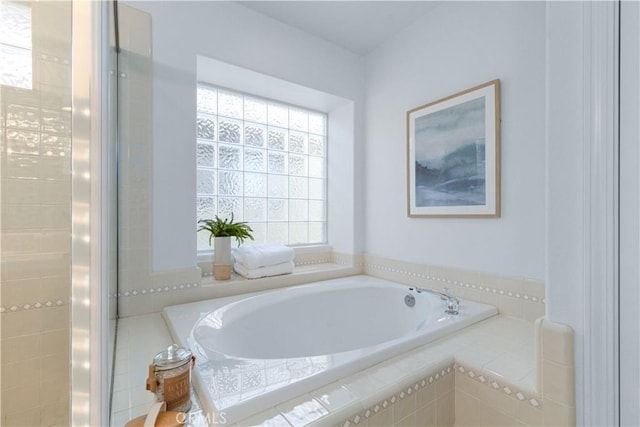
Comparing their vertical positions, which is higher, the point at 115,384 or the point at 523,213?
the point at 523,213

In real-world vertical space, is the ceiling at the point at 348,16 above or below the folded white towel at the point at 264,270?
above

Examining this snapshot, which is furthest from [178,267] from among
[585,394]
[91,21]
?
[585,394]

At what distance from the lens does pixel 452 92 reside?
1836 millimetres

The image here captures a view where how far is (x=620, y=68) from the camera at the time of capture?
71 cm

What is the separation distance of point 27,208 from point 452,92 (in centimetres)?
228

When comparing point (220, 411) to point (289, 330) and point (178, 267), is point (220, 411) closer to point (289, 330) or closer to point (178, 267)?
point (289, 330)

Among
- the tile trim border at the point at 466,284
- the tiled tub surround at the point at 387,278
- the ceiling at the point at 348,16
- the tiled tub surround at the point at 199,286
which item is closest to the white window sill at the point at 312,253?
the tiled tub surround at the point at 199,286

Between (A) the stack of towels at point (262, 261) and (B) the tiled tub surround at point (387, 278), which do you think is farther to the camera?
(A) the stack of towels at point (262, 261)

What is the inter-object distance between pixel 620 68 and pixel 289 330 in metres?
1.76

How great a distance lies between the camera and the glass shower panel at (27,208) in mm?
1058

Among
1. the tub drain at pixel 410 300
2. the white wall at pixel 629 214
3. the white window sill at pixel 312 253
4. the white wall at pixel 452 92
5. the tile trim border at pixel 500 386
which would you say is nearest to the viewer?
the white wall at pixel 629 214

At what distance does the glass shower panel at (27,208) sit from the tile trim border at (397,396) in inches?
43.1

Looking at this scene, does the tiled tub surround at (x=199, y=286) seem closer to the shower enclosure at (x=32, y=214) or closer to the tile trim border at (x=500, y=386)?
the shower enclosure at (x=32, y=214)

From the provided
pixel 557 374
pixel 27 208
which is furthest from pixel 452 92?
pixel 27 208
